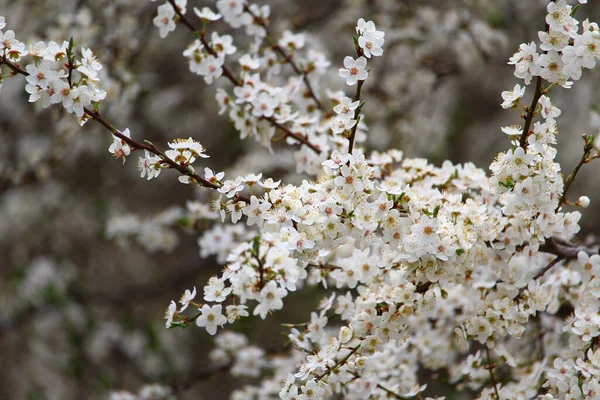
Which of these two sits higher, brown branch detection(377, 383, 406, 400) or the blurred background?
the blurred background

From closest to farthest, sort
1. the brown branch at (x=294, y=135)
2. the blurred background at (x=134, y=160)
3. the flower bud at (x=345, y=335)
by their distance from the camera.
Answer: the flower bud at (x=345, y=335)
the brown branch at (x=294, y=135)
the blurred background at (x=134, y=160)

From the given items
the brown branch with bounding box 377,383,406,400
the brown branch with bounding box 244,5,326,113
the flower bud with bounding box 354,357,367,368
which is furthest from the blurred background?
the flower bud with bounding box 354,357,367,368

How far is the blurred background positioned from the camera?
14.6ft

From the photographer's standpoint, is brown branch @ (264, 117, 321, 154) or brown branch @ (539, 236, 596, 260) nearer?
brown branch @ (539, 236, 596, 260)

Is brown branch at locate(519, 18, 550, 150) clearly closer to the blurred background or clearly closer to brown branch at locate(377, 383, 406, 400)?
brown branch at locate(377, 383, 406, 400)

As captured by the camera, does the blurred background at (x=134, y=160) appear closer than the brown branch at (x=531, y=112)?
No

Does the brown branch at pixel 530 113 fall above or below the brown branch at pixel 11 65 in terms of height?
below

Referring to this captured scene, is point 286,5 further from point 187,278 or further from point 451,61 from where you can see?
point 187,278

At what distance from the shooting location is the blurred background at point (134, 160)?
14.6 feet

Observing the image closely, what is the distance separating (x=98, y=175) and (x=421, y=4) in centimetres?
336

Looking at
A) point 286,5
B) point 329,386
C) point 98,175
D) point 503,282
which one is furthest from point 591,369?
point 98,175

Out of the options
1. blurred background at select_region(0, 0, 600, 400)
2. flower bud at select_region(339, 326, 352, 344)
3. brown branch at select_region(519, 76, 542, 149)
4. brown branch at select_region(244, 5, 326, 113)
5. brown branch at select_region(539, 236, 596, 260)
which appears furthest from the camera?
blurred background at select_region(0, 0, 600, 400)

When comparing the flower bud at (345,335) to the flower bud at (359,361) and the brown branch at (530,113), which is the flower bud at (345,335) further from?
the brown branch at (530,113)

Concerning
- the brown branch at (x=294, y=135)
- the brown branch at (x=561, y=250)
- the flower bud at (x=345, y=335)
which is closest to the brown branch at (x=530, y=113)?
the brown branch at (x=561, y=250)
